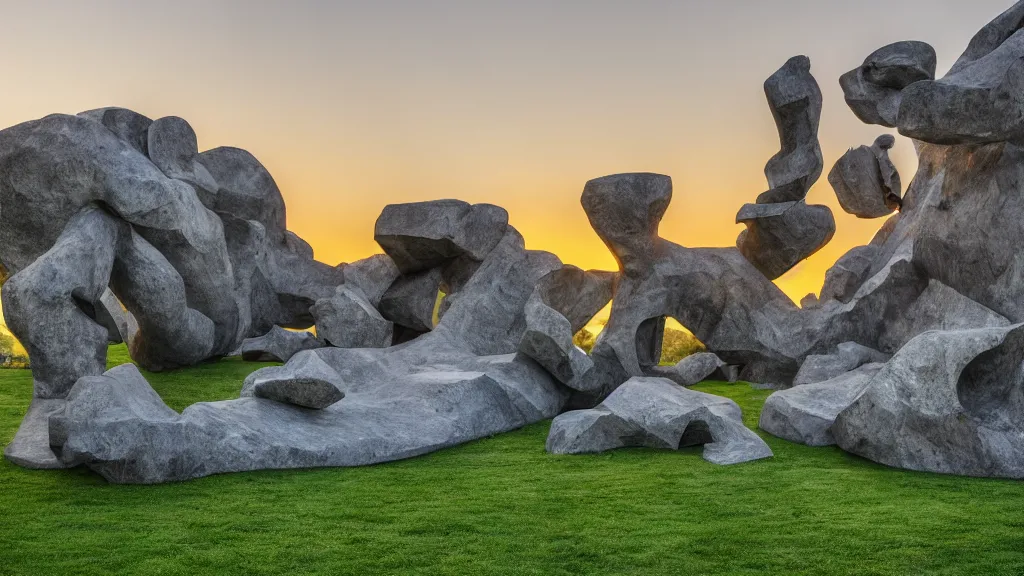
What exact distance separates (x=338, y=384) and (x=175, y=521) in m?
1.59

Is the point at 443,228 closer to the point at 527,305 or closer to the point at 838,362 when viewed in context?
the point at 527,305

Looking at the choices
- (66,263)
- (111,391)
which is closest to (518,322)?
(66,263)

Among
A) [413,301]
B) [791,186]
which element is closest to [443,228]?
[413,301]

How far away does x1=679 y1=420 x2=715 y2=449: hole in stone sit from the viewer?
5789mm

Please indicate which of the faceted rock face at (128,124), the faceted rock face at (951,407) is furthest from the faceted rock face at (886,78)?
the faceted rock face at (128,124)

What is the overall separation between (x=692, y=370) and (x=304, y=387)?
5.37 m

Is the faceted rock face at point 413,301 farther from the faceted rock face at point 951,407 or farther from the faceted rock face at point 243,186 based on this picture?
the faceted rock face at point 951,407

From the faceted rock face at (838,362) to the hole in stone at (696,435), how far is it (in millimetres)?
2296

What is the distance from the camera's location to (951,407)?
5.10 metres

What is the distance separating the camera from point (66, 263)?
5832 millimetres

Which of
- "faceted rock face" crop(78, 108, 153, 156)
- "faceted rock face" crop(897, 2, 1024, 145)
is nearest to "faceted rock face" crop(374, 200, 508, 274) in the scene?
"faceted rock face" crop(78, 108, 153, 156)

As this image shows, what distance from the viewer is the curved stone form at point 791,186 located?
9398mm

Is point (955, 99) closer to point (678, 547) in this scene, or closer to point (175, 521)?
point (678, 547)

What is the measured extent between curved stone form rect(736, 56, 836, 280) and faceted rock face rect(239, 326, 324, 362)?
4.93 meters
